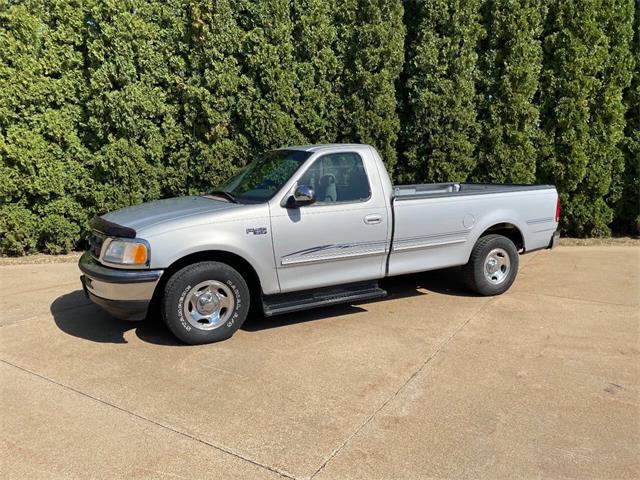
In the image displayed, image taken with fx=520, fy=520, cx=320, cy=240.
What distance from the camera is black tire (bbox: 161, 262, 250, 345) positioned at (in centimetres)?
456

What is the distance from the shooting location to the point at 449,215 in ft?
19.1

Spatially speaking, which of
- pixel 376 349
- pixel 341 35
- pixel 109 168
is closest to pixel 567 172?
pixel 341 35

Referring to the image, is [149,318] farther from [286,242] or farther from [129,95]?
[129,95]

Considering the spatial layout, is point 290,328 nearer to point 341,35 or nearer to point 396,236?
point 396,236

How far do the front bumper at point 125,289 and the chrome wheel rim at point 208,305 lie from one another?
0.34 meters

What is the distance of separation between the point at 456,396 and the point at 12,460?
291 cm

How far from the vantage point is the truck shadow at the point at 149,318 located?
5.02 m

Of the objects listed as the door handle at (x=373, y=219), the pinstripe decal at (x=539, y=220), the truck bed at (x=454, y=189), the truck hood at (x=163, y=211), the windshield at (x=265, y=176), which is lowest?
the pinstripe decal at (x=539, y=220)

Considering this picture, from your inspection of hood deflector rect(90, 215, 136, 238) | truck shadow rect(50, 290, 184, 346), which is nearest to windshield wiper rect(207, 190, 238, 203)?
hood deflector rect(90, 215, 136, 238)

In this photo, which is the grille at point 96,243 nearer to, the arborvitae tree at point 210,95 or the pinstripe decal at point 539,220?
the arborvitae tree at point 210,95

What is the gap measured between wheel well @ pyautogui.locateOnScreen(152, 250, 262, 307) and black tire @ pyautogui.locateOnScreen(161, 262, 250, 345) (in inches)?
4.5

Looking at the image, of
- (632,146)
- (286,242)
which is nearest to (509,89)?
(632,146)

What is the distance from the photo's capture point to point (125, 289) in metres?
4.46

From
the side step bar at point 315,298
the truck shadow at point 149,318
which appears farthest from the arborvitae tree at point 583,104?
the side step bar at point 315,298
